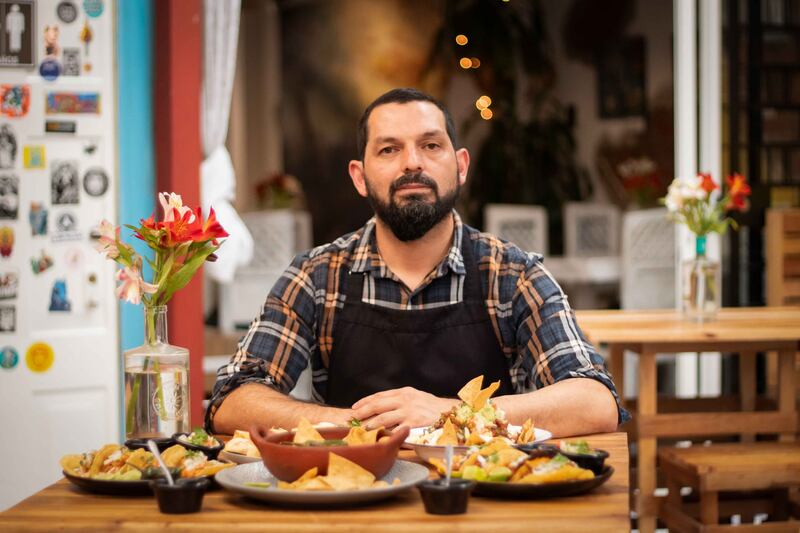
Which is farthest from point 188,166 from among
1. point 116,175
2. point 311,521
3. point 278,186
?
point 311,521

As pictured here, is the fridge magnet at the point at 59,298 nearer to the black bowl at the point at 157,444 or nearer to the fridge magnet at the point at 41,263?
the fridge magnet at the point at 41,263

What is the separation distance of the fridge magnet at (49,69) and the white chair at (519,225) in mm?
2950

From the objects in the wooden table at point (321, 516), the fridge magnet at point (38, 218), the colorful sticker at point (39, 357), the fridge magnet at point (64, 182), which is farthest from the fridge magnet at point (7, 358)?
the wooden table at point (321, 516)

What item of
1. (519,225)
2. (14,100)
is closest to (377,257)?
(14,100)

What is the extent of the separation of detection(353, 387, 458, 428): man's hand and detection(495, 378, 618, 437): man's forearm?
0.47 ft

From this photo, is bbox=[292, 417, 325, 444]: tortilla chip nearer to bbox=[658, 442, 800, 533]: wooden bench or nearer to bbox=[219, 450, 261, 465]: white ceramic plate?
bbox=[219, 450, 261, 465]: white ceramic plate

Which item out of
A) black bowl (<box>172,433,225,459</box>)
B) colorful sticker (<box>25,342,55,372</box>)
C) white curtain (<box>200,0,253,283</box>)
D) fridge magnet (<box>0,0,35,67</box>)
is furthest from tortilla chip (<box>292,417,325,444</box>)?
white curtain (<box>200,0,253,283</box>)

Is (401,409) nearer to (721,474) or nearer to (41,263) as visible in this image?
(721,474)

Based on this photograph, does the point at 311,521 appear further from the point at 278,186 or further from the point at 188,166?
the point at 278,186

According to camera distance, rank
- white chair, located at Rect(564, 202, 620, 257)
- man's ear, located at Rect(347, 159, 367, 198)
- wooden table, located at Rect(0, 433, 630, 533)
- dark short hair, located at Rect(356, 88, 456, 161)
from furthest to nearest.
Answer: white chair, located at Rect(564, 202, 620, 257), man's ear, located at Rect(347, 159, 367, 198), dark short hair, located at Rect(356, 88, 456, 161), wooden table, located at Rect(0, 433, 630, 533)

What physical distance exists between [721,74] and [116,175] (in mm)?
3227

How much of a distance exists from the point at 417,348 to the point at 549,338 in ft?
1.00

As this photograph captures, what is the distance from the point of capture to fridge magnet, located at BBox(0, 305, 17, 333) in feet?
14.3

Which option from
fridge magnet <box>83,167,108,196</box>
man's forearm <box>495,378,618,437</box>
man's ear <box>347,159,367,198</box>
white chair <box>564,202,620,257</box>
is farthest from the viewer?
white chair <box>564,202,620,257</box>
